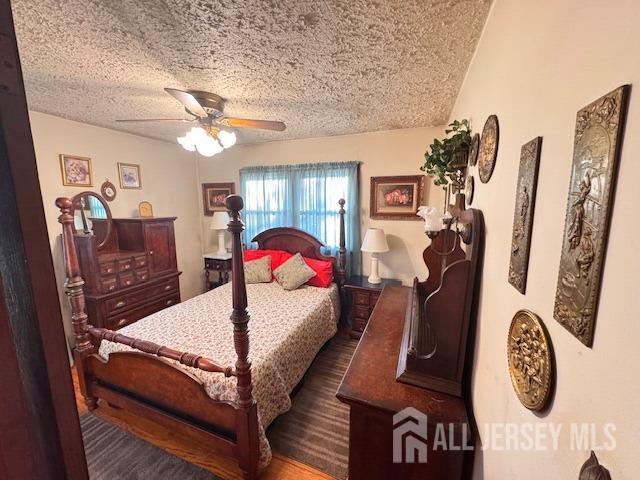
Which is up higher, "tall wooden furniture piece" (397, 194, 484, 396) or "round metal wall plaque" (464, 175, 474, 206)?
"round metal wall plaque" (464, 175, 474, 206)


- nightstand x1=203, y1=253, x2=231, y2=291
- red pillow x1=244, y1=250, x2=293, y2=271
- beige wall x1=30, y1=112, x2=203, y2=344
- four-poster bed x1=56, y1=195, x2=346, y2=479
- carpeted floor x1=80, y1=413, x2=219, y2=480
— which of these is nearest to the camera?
four-poster bed x1=56, y1=195, x2=346, y2=479

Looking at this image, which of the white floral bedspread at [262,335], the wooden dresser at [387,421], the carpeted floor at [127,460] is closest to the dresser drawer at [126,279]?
the white floral bedspread at [262,335]

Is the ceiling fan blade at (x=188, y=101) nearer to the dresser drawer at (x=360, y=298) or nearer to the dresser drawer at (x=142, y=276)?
the dresser drawer at (x=142, y=276)

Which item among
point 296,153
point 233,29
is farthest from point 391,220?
point 233,29

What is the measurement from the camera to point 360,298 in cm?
298

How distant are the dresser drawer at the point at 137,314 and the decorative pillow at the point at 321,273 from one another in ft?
6.00

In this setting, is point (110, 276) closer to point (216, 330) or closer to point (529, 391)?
point (216, 330)

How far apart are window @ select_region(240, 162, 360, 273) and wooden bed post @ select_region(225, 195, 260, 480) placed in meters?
2.11

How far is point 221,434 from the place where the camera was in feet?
5.09

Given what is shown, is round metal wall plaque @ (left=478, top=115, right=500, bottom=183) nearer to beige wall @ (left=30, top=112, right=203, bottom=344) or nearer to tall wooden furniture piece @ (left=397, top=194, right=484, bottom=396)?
tall wooden furniture piece @ (left=397, top=194, right=484, bottom=396)

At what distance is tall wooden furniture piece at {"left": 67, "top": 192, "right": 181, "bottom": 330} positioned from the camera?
2.60 metres

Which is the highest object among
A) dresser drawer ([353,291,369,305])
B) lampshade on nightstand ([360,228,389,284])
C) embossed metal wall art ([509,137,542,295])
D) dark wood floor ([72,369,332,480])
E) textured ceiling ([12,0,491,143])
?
textured ceiling ([12,0,491,143])

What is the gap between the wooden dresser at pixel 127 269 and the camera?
2.60 m

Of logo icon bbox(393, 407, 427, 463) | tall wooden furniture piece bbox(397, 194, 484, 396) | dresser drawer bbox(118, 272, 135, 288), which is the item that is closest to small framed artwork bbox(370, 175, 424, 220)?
tall wooden furniture piece bbox(397, 194, 484, 396)
